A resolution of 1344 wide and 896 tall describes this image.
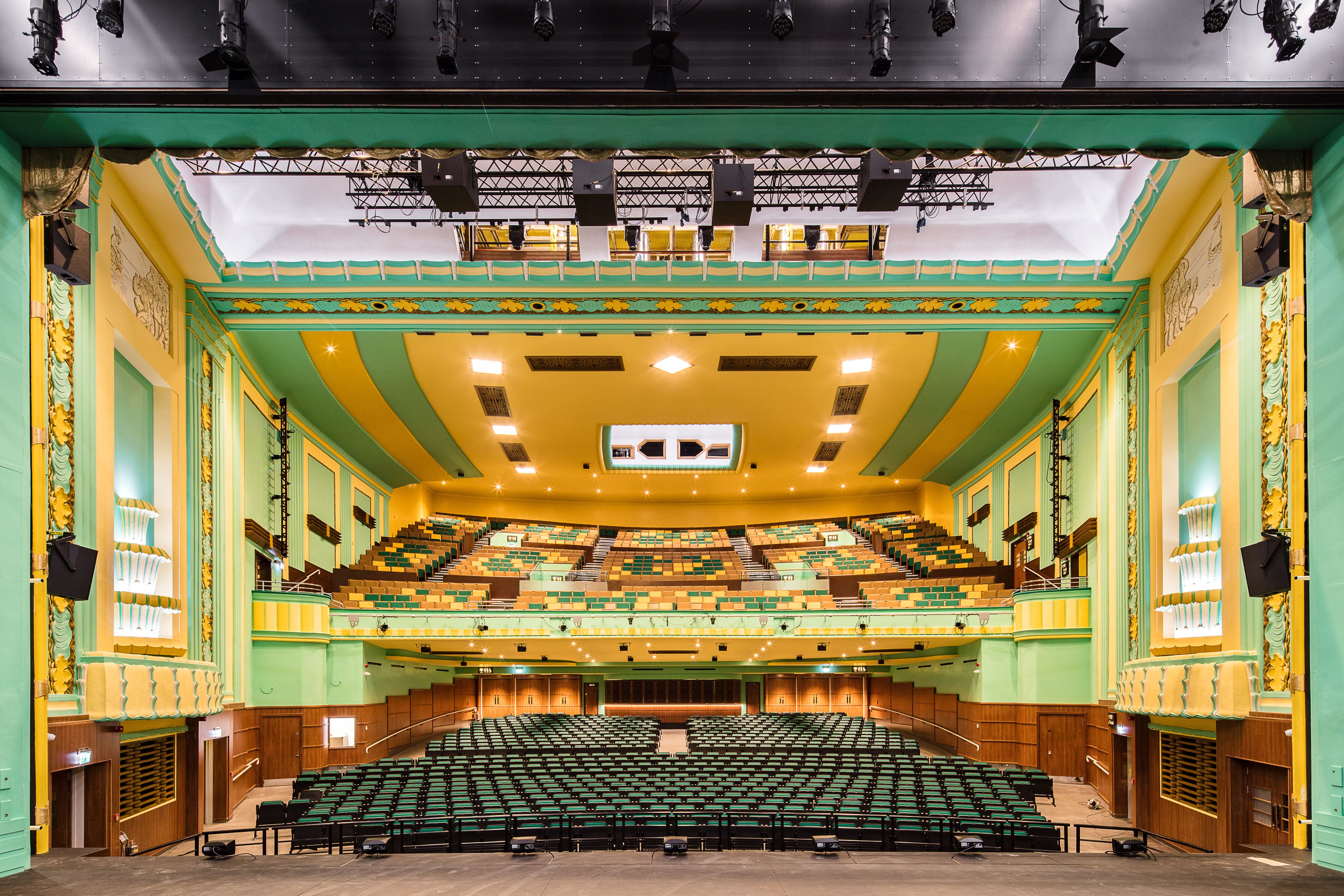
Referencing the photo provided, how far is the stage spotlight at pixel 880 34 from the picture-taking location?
520 cm

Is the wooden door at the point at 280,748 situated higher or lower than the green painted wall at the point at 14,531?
lower

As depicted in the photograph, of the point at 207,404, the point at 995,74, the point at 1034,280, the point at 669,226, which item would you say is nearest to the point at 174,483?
the point at 207,404

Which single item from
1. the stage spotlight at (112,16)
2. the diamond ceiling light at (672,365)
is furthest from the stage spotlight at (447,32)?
the diamond ceiling light at (672,365)

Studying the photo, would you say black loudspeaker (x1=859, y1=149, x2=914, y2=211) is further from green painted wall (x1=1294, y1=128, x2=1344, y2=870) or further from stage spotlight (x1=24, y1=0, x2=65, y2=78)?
stage spotlight (x1=24, y1=0, x2=65, y2=78)

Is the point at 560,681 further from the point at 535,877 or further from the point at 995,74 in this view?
the point at 995,74

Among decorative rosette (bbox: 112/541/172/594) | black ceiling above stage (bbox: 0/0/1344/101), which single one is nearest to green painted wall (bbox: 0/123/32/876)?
black ceiling above stage (bbox: 0/0/1344/101)

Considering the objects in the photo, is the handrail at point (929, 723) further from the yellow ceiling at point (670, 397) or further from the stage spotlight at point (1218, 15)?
the stage spotlight at point (1218, 15)

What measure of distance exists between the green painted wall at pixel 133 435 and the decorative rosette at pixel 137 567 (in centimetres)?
52

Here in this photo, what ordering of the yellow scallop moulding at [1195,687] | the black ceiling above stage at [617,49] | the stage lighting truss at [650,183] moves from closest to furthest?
the black ceiling above stage at [617,49]
the yellow scallop moulding at [1195,687]
the stage lighting truss at [650,183]

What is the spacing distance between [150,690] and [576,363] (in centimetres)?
944

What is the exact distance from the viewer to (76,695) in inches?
338

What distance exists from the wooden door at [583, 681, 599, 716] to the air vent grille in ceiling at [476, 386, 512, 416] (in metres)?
11.0

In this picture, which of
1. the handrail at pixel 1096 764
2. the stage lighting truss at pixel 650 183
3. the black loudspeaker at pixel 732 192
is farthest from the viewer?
the handrail at pixel 1096 764

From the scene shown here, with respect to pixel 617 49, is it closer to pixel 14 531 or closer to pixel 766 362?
pixel 14 531
